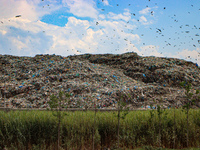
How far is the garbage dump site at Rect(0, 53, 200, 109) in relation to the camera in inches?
366

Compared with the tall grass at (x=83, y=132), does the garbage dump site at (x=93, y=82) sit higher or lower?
higher

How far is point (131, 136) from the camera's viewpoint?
4305 millimetres

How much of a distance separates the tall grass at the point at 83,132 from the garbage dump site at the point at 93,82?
238cm

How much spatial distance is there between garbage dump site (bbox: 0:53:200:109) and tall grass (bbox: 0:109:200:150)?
7.81 ft

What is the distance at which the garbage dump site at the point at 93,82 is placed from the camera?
929cm

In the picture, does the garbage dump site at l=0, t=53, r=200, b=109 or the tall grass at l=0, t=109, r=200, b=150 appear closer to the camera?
the tall grass at l=0, t=109, r=200, b=150

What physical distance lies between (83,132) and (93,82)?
670cm

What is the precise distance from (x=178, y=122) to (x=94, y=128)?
228cm

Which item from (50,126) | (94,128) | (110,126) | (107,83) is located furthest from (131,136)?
(107,83)

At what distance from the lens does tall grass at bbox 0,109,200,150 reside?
13.8 ft

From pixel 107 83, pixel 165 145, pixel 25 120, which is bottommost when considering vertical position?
pixel 165 145

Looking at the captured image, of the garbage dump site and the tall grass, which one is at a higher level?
the garbage dump site

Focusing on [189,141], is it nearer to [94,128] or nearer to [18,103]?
[94,128]

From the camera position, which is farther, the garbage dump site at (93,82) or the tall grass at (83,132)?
the garbage dump site at (93,82)
